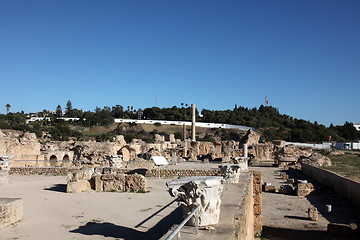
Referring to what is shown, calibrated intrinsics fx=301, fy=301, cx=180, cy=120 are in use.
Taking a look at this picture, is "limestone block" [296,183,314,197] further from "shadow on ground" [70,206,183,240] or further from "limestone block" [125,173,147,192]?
"shadow on ground" [70,206,183,240]

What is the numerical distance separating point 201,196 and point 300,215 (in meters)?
9.59

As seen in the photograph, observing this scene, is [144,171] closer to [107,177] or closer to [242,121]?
[107,177]

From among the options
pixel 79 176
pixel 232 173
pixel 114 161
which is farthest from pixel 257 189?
pixel 114 161

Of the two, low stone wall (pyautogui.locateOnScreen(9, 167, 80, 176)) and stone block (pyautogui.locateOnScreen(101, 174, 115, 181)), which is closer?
stone block (pyautogui.locateOnScreen(101, 174, 115, 181))

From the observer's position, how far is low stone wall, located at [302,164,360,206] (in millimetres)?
13422

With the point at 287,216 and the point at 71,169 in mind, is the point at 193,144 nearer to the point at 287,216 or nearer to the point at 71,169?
the point at 71,169

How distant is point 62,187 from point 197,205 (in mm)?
11284

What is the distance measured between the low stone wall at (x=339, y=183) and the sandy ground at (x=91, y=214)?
335 inches

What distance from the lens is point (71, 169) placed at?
61.1 feet

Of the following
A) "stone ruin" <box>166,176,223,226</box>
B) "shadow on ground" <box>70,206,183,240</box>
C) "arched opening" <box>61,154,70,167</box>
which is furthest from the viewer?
"arched opening" <box>61,154,70,167</box>

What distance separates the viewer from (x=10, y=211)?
782 cm

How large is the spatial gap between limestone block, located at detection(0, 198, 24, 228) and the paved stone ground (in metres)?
7.67

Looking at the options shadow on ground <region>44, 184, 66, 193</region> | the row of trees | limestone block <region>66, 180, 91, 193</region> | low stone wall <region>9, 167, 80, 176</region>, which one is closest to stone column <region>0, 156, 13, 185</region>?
shadow on ground <region>44, 184, 66, 193</region>

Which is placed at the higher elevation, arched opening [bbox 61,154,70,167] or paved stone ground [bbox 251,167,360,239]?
arched opening [bbox 61,154,70,167]
